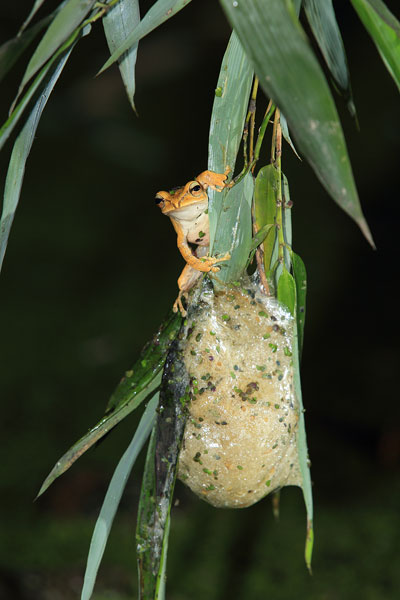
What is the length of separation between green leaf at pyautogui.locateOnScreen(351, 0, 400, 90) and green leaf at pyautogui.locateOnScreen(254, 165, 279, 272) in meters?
0.13

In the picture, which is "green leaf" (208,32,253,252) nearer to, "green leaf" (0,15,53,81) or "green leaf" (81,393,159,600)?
"green leaf" (0,15,53,81)

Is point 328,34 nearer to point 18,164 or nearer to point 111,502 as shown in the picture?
point 18,164

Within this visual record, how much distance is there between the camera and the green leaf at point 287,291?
24.7 inches

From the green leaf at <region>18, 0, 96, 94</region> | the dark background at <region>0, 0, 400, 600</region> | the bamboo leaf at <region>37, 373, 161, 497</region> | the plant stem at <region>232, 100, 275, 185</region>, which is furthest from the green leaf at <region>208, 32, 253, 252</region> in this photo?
the dark background at <region>0, 0, 400, 600</region>

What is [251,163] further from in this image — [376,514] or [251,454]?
[376,514]

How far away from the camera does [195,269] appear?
0.62 meters

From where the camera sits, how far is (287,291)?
0.64 meters

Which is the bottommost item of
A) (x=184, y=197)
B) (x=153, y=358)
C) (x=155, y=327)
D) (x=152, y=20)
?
(x=155, y=327)

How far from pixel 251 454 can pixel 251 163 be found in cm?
30

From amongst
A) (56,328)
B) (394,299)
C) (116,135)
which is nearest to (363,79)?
(116,135)

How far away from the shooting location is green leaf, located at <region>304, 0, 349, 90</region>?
568mm

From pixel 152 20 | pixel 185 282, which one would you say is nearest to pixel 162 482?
pixel 185 282

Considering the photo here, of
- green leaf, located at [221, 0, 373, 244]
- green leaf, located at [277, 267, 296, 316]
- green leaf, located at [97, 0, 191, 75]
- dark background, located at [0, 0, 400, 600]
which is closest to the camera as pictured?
green leaf, located at [221, 0, 373, 244]

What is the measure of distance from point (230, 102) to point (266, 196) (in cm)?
9
